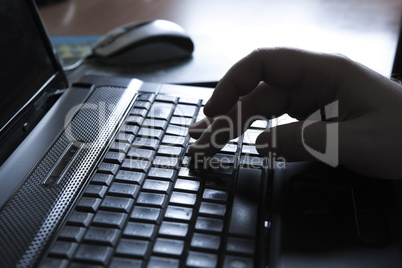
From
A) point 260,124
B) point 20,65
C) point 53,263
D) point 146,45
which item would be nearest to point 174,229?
point 53,263

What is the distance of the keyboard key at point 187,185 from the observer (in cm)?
46

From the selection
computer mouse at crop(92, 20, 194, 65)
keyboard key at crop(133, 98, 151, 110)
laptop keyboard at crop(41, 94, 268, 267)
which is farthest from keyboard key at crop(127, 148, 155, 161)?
computer mouse at crop(92, 20, 194, 65)

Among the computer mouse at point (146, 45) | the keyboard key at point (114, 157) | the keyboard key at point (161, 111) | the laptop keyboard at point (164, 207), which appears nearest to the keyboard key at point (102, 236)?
the laptop keyboard at point (164, 207)

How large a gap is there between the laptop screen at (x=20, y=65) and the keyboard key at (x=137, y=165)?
0.17 metres

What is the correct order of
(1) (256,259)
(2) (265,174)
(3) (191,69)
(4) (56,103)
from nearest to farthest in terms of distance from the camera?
(1) (256,259), (2) (265,174), (4) (56,103), (3) (191,69)

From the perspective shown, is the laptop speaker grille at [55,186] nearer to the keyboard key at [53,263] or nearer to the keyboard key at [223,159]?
the keyboard key at [53,263]

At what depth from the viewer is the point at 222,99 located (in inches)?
20.2

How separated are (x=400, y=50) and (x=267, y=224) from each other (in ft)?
1.35

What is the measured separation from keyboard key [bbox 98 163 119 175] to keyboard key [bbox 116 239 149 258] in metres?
0.11

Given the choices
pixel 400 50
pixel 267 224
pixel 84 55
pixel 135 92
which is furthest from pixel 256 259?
pixel 84 55

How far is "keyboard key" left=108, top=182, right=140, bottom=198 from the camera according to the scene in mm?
448

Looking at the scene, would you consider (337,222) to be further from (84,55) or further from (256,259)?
(84,55)

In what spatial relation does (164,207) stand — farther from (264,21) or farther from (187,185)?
(264,21)

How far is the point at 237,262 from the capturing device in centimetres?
38
